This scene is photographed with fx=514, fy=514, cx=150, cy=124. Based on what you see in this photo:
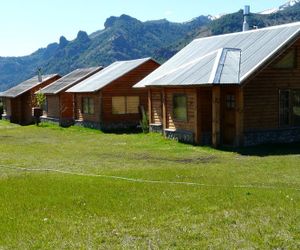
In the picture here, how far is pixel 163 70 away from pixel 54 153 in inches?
440

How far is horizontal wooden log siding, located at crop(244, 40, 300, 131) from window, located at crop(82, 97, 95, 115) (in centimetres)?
1713

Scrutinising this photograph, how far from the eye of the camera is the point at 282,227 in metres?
9.20

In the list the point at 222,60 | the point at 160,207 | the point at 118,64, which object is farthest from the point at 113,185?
the point at 118,64

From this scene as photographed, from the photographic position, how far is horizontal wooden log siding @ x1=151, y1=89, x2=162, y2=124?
1188 inches

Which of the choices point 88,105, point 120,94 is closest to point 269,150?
point 120,94

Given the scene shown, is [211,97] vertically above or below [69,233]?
above

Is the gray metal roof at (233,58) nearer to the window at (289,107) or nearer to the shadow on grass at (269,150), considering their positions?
the window at (289,107)

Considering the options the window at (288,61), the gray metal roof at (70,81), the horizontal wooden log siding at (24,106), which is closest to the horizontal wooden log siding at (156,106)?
the window at (288,61)

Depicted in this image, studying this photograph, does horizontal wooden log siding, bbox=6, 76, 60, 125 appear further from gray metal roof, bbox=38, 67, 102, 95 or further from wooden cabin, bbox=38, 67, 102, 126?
wooden cabin, bbox=38, 67, 102, 126

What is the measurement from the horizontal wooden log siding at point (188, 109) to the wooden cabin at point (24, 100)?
27278 millimetres

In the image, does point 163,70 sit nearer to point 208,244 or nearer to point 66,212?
point 66,212

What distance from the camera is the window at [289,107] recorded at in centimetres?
2483

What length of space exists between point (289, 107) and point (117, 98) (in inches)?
612

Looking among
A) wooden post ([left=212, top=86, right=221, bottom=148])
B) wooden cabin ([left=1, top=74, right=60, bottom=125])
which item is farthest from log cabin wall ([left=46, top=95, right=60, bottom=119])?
wooden post ([left=212, top=86, right=221, bottom=148])
